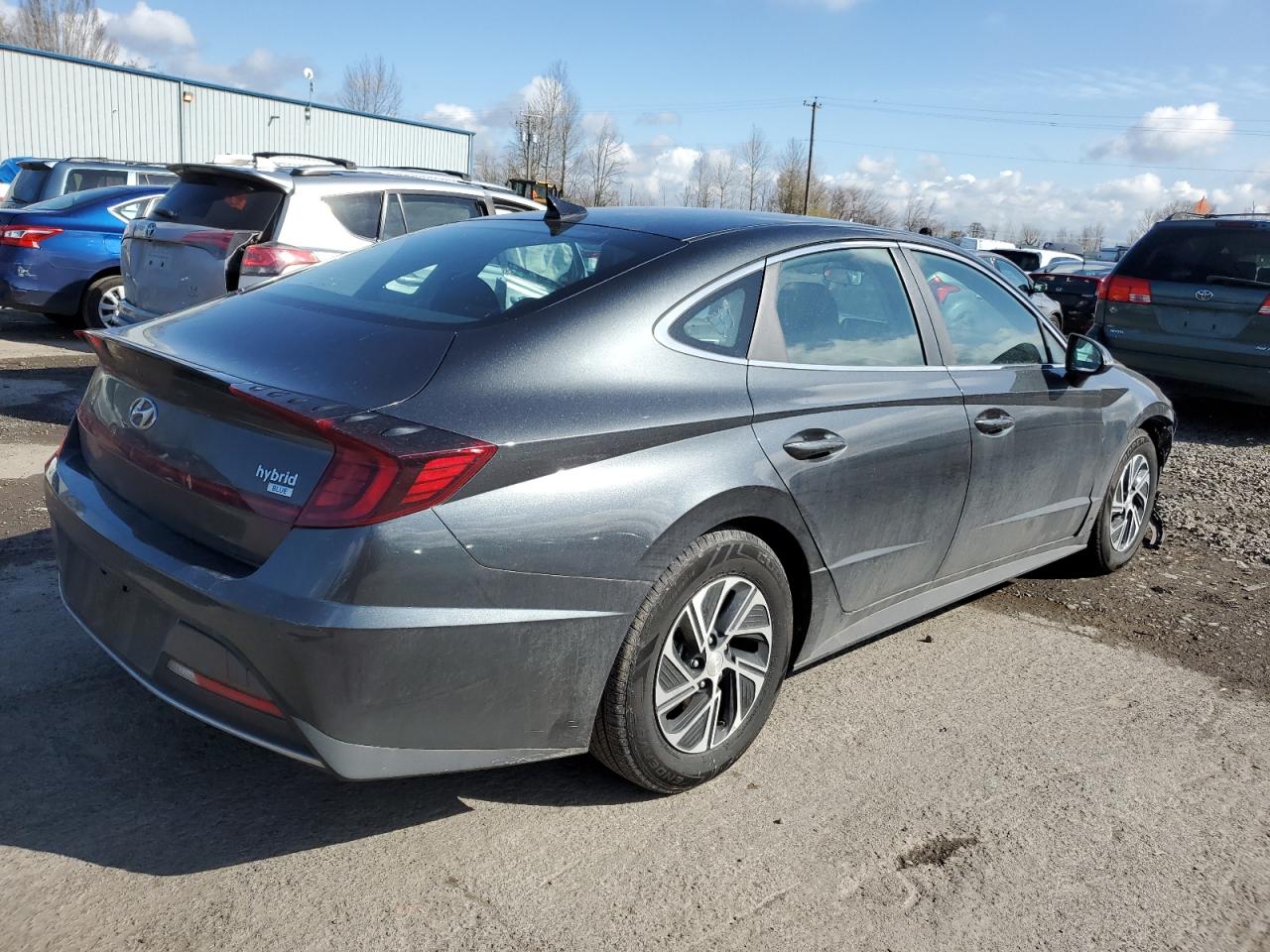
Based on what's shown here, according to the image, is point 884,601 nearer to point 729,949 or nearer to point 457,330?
point 729,949

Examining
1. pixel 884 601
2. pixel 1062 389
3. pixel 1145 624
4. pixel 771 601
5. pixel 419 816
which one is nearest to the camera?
pixel 419 816

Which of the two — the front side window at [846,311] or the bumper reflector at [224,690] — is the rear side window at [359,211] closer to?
the front side window at [846,311]

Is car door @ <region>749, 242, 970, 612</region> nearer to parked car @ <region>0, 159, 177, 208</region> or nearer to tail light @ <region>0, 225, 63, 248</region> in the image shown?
tail light @ <region>0, 225, 63, 248</region>

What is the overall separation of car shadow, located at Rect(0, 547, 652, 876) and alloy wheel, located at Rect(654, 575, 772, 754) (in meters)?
0.27

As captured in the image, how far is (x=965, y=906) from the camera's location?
2650mm

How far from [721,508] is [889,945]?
1.13 meters

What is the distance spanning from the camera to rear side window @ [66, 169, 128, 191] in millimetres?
13586

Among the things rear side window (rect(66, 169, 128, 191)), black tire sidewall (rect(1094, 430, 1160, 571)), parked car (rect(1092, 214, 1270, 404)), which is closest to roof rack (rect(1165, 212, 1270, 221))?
parked car (rect(1092, 214, 1270, 404))

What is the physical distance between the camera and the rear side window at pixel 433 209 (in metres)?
8.23

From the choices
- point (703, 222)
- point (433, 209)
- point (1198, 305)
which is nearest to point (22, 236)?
point (433, 209)

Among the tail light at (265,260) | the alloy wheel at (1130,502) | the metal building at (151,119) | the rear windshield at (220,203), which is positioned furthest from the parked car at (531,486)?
the metal building at (151,119)

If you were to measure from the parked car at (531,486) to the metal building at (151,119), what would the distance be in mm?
22960

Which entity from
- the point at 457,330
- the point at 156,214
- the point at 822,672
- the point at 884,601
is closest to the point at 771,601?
the point at 884,601

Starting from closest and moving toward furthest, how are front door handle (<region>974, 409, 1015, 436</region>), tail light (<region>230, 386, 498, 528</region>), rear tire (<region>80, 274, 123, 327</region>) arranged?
tail light (<region>230, 386, 498, 528</region>) < front door handle (<region>974, 409, 1015, 436</region>) < rear tire (<region>80, 274, 123, 327</region>)
